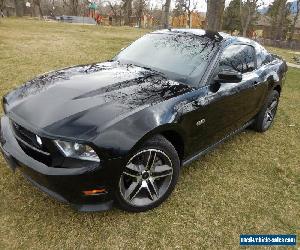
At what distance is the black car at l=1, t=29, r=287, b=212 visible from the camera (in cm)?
268

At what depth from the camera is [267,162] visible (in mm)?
4613

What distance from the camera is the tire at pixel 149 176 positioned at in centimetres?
299

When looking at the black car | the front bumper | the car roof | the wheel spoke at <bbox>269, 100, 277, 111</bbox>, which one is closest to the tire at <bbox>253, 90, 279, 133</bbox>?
the wheel spoke at <bbox>269, 100, 277, 111</bbox>

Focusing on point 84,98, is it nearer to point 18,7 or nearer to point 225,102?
point 225,102

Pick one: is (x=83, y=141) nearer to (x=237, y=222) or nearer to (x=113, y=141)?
(x=113, y=141)

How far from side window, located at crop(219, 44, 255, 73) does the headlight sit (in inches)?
77.0

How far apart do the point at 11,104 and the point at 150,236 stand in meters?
1.79

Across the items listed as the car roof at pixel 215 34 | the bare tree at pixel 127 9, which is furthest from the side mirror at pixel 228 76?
the bare tree at pixel 127 9

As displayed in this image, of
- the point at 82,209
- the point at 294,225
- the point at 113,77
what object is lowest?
the point at 294,225

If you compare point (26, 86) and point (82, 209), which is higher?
point (26, 86)

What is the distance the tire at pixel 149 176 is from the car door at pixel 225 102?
1.37 ft

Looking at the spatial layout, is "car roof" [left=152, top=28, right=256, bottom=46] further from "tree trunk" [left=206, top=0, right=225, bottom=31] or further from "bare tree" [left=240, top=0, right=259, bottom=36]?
"bare tree" [left=240, top=0, right=259, bottom=36]

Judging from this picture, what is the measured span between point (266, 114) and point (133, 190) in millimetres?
3231

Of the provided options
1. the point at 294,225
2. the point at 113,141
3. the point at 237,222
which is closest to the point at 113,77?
the point at 113,141
